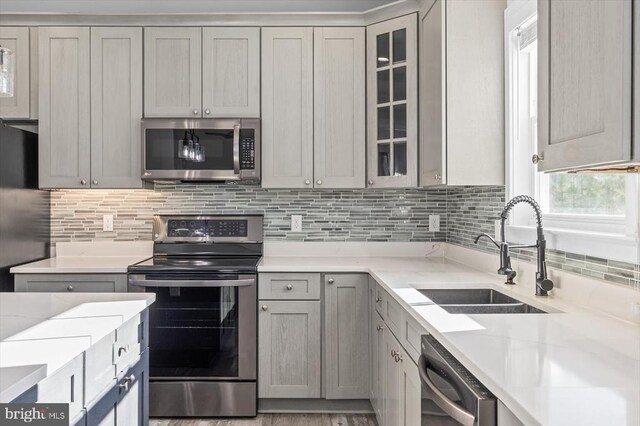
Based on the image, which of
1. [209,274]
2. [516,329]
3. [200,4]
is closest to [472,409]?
[516,329]

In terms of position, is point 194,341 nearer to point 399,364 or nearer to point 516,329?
point 399,364

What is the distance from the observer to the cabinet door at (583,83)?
95cm

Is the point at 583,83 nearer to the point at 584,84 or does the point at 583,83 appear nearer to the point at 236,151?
the point at 584,84

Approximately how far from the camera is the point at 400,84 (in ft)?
9.17

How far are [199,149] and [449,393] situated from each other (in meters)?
2.19

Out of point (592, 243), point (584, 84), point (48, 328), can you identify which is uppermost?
point (584, 84)

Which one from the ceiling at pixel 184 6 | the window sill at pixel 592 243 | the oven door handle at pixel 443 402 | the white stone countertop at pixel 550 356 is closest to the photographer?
the white stone countertop at pixel 550 356

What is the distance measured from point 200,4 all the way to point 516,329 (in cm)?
281

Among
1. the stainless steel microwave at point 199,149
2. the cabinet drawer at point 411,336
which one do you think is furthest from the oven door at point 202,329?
the cabinet drawer at point 411,336

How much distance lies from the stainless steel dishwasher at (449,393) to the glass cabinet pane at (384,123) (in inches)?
64.5

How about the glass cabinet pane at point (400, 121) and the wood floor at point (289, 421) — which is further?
the glass cabinet pane at point (400, 121)

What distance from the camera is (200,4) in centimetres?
312

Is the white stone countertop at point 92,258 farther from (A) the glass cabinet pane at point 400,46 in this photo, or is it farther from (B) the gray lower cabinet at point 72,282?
(A) the glass cabinet pane at point 400,46

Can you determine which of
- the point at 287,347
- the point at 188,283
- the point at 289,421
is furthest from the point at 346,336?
the point at 188,283
